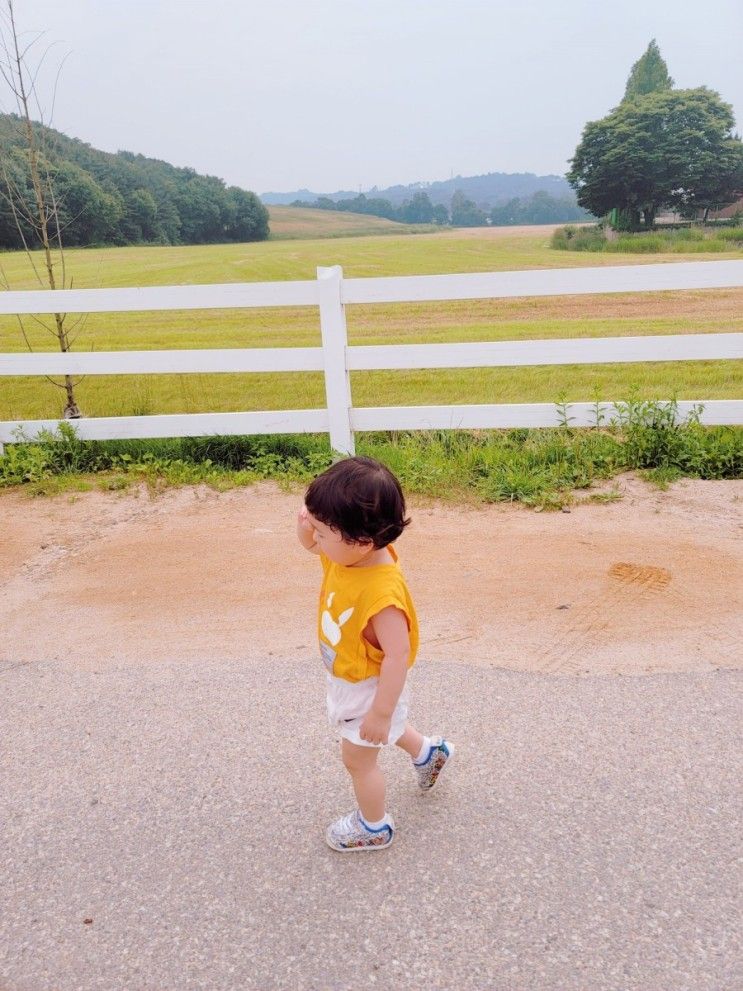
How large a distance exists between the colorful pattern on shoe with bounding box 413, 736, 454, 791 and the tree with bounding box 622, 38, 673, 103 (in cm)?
4622

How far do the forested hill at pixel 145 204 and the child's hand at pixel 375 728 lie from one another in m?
8.28

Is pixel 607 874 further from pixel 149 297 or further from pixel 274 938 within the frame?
pixel 149 297

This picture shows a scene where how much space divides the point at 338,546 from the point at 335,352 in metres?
3.67

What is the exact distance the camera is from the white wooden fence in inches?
203

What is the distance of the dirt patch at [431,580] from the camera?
10.8ft

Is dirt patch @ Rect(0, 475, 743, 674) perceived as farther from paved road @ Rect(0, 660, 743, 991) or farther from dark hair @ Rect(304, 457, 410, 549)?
dark hair @ Rect(304, 457, 410, 549)

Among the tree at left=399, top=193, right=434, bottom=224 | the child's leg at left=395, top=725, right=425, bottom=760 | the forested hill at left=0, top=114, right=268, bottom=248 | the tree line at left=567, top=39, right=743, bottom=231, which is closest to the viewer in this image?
the child's leg at left=395, top=725, right=425, bottom=760

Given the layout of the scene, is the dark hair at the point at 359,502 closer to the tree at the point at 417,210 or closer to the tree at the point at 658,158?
the tree at the point at 658,158

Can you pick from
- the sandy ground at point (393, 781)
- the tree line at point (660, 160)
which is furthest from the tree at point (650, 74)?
the sandy ground at point (393, 781)

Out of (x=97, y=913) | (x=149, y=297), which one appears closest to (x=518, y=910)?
(x=97, y=913)

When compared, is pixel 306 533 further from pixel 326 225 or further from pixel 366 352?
pixel 326 225

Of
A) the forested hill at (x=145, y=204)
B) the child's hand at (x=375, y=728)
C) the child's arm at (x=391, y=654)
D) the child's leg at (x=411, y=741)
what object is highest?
the forested hill at (x=145, y=204)

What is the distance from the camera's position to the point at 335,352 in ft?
17.6

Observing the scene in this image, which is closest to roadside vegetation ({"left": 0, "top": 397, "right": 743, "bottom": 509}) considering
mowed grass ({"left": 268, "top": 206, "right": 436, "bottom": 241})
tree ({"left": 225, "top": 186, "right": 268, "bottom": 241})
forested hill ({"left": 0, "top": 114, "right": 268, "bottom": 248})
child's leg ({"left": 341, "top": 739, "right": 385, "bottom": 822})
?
child's leg ({"left": 341, "top": 739, "right": 385, "bottom": 822})
